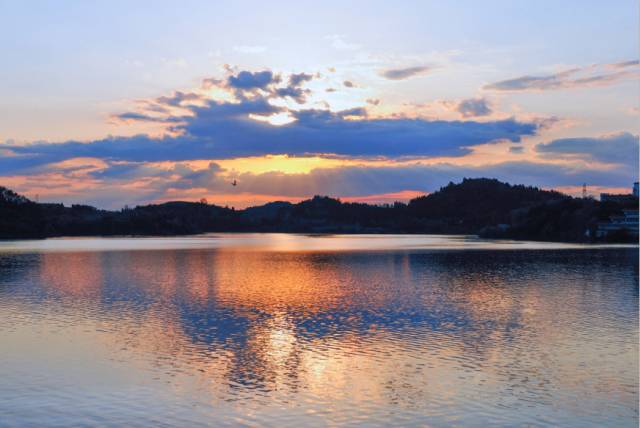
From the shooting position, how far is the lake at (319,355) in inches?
976

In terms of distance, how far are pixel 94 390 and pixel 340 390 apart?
10962 mm

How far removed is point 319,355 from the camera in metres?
34.3

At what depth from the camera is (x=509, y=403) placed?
25.7 m

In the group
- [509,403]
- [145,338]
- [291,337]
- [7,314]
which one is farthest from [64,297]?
[509,403]

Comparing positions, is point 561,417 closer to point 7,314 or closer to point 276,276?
point 7,314

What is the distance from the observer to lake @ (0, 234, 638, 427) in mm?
24781

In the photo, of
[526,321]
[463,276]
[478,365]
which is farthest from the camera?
[463,276]

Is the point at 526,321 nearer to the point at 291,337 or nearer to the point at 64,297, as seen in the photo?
the point at 291,337

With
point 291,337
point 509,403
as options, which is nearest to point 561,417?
point 509,403

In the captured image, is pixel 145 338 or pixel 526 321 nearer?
pixel 145 338

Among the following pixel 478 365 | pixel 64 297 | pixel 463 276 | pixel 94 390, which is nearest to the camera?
pixel 94 390

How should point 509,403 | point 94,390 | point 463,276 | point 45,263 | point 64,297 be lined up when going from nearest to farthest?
point 509,403 < point 94,390 < point 64,297 < point 463,276 < point 45,263

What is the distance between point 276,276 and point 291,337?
45.7 metres

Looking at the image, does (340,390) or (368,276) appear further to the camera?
(368,276)
